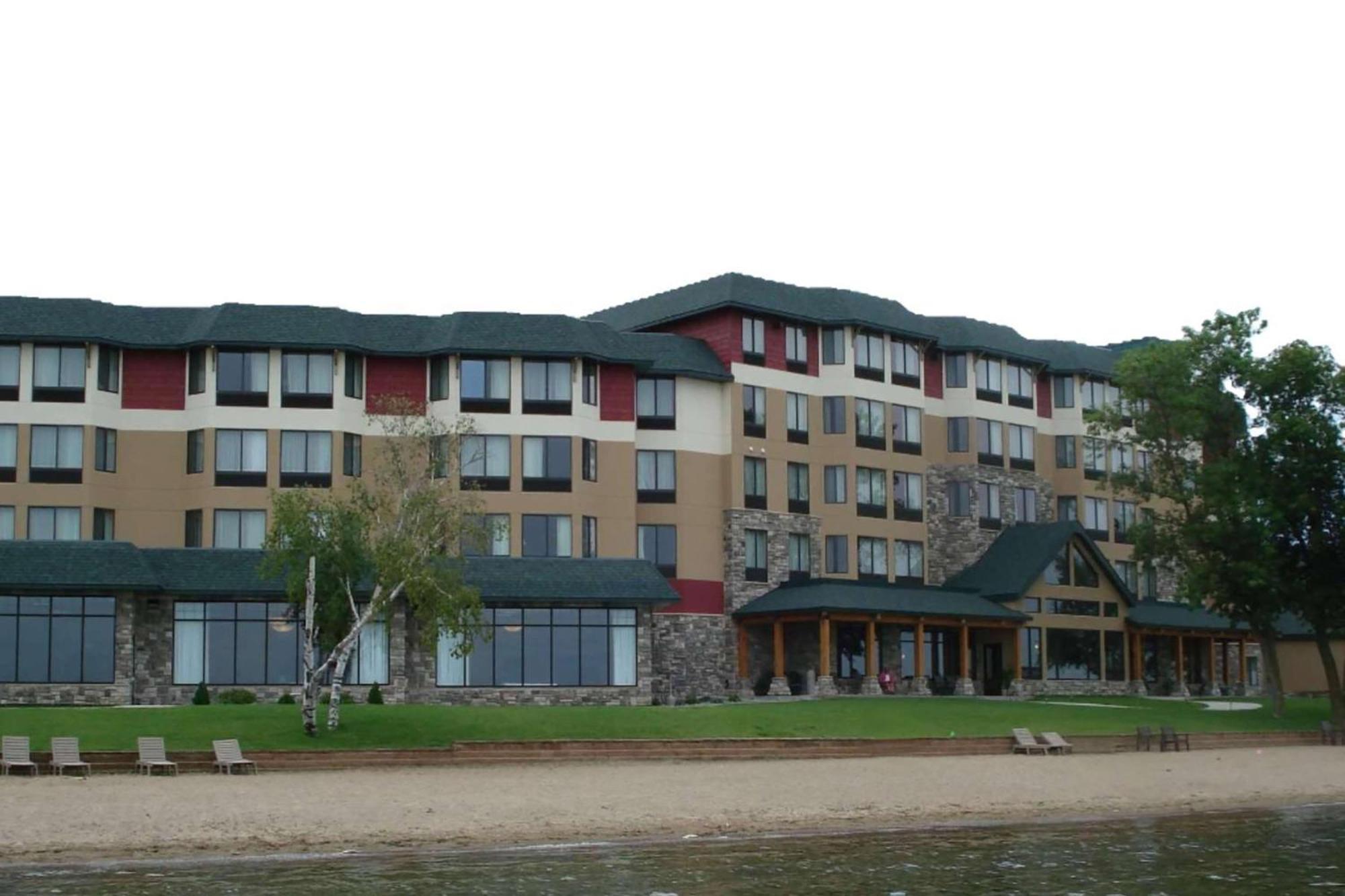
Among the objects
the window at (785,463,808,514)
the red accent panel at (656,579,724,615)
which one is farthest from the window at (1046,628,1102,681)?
the red accent panel at (656,579,724,615)

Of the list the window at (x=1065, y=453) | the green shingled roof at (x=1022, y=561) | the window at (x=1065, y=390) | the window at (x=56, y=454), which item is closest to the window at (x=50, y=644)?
the window at (x=56, y=454)

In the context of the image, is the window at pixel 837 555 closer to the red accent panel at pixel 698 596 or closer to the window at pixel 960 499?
the red accent panel at pixel 698 596

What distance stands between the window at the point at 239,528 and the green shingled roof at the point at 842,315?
19.2 metres

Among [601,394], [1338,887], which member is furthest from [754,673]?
[1338,887]

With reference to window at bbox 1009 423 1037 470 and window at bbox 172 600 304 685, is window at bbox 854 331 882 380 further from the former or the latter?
window at bbox 172 600 304 685

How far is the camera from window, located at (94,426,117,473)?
2247 inches

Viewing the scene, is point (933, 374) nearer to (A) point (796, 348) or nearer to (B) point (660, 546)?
(A) point (796, 348)

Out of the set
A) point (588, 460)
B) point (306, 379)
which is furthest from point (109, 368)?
point (588, 460)

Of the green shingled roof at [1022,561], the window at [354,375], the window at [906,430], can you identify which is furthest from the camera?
the window at [906,430]

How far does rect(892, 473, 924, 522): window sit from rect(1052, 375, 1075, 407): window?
10.5 metres

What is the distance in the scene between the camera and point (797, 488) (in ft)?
217

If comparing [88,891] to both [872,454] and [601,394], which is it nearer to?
[601,394]

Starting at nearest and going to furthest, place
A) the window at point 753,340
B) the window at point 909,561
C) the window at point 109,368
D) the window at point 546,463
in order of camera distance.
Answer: the window at point 109,368 → the window at point 546,463 → the window at point 753,340 → the window at point 909,561

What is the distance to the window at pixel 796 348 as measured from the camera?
218 ft
